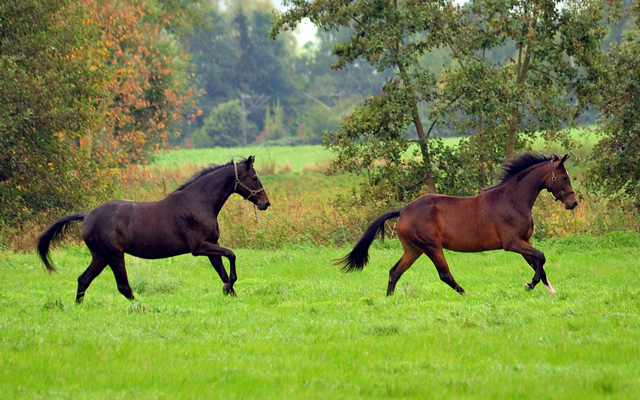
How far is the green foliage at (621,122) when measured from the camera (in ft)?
55.9

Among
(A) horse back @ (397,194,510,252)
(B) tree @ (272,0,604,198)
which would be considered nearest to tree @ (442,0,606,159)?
(B) tree @ (272,0,604,198)

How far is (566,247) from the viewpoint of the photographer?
674 inches

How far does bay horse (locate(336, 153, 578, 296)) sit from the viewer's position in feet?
33.9

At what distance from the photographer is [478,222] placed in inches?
416

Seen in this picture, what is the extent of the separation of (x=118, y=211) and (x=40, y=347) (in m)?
3.30

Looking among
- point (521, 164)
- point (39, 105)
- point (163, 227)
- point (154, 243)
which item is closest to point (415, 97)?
point (521, 164)

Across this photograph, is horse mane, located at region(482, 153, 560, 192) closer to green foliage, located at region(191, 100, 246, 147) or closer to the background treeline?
the background treeline

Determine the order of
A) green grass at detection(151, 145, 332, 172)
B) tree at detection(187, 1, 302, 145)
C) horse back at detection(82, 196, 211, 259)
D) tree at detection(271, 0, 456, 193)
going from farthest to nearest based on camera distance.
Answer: tree at detection(187, 1, 302, 145) → green grass at detection(151, 145, 332, 172) → tree at detection(271, 0, 456, 193) → horse back at detection(82, 196, 211, 259)

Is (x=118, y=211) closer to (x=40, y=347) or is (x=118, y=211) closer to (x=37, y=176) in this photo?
(x=40, y=347)

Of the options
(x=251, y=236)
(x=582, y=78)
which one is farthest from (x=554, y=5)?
(x=251, y=236)

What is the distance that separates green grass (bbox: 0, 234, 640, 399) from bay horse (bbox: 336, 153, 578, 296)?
477mm

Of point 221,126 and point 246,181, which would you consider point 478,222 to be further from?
point 221,126

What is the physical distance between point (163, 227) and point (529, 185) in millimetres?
5347

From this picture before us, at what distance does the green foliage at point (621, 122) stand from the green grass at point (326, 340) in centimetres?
541
